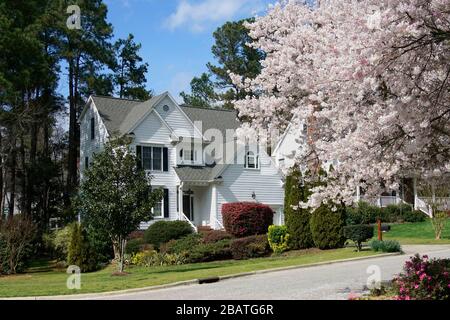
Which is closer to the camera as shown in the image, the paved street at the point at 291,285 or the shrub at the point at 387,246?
the paved street at the point at 291,285

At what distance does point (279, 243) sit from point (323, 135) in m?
14.1

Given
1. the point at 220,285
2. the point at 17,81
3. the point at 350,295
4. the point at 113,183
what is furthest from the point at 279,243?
the point at 17,81

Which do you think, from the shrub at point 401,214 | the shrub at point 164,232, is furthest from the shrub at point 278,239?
the shrub at point 401,214

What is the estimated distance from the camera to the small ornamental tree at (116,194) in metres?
20.0

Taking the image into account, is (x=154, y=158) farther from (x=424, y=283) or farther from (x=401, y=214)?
(x=424, y=283)

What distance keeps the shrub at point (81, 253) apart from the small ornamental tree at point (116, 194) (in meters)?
4.49

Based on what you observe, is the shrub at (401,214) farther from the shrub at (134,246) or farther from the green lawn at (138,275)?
the shrub at (134,246)

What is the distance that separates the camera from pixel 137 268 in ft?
76.8

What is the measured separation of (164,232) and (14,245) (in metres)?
7.44

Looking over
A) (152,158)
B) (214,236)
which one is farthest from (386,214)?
(152,158)

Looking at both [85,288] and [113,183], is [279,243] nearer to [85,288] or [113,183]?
[113,183]

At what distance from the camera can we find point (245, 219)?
95.9 feet

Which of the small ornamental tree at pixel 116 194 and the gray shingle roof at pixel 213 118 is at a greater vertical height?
the gray shingle roof at pixel 213 118

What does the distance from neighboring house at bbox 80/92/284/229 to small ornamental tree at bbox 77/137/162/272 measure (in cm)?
1335
